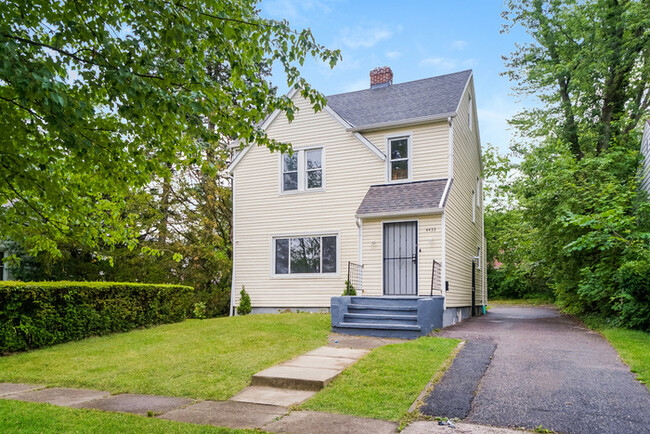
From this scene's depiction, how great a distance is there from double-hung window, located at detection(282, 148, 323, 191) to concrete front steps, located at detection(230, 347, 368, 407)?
855 centimetres

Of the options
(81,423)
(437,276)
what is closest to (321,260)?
(437,276)

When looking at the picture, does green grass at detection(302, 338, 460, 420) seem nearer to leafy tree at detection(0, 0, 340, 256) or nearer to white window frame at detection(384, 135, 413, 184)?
leafy tree at detection(0, 0, 340, 256)

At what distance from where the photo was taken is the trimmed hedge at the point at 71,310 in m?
9.20

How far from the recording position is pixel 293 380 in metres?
6.33

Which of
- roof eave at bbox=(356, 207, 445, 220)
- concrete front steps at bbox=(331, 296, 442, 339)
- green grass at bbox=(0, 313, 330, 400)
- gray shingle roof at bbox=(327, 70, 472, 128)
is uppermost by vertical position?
gray shingle roof at bbox=(327, 70, 472, 128)

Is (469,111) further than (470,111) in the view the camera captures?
No

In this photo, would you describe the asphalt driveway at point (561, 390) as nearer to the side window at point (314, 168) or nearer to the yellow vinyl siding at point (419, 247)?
the yellow vinyl siding at point (419, 247)

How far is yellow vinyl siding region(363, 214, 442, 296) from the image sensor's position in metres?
12.9

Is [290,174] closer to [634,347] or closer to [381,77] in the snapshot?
[381,77]

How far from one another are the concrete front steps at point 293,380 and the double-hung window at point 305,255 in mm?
7214

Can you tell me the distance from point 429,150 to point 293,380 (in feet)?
31.7

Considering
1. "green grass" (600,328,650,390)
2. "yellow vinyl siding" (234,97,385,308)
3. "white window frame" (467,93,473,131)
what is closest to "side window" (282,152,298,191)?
"yellow vinyl siding" (234,97,385,308)

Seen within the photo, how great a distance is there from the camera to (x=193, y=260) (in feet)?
66.0

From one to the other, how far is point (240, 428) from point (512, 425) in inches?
108
